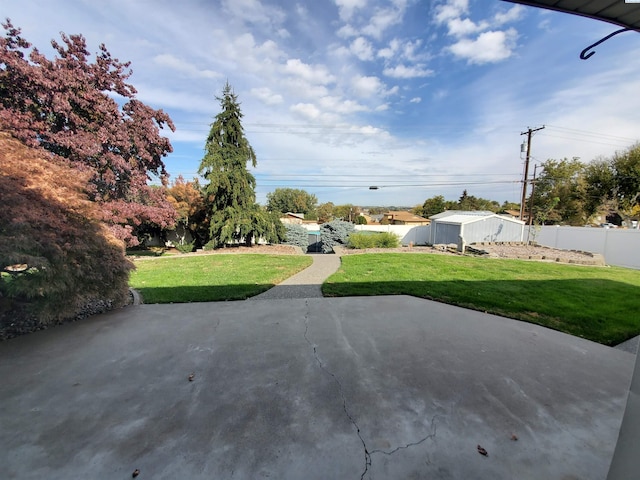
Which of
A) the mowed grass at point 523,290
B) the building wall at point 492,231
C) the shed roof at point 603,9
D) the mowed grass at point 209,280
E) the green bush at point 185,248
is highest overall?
the shed roof at point 603,9

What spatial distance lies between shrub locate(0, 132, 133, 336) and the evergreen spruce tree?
9642 mm

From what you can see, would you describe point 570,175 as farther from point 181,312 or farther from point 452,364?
point 181,312

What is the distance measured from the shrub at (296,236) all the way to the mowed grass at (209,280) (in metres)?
7.57

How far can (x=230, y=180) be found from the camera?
1455 cm

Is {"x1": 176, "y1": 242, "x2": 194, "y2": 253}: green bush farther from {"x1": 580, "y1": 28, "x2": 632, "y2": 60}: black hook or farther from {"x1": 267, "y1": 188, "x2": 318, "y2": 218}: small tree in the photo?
{"x1": 267, "y1": 188, "x2": 318, "y2": 218}: small tree

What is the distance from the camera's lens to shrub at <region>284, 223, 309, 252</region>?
694 inches

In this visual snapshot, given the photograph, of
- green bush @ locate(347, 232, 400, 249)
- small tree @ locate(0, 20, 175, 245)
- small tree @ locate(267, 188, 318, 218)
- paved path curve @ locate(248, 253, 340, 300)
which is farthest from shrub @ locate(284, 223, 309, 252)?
small tree @ locate(267, 188, 318, 218)

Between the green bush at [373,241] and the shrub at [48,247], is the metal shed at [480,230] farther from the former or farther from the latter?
the shrub at [48,247]

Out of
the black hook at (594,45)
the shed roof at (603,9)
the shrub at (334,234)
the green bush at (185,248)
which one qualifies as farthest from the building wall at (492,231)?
the green bush at (185,248)

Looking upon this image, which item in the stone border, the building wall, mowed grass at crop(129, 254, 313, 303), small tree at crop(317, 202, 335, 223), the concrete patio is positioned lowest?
mowed grass at crop(129, 254, 313, 303)

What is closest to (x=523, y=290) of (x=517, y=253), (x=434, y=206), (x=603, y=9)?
(x=603, y=9)

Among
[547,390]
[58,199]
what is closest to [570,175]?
[547,390]

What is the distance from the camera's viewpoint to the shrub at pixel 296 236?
17625 mm

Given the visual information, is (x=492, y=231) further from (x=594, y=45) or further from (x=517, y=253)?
(x=594, y=45)
